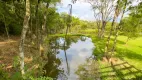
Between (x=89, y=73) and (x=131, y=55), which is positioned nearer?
(x=89, y=73)

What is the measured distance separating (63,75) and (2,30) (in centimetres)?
1586

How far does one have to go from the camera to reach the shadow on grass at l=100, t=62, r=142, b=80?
56.3ft

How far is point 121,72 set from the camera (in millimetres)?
18734

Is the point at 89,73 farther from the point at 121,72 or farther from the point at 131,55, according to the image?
the point at 131,55

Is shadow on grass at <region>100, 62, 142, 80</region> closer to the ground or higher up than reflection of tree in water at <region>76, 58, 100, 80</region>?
higher up

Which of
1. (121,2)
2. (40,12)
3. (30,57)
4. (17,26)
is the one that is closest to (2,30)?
(17,26)

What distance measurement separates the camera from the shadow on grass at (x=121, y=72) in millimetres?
17172

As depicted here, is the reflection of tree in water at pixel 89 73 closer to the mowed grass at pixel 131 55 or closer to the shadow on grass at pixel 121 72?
the shadow on grass at pixel 121 72

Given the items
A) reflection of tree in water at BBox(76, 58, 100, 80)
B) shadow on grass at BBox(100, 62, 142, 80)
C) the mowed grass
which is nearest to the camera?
shadow on grass at BBox(100, 62, 142, 80)

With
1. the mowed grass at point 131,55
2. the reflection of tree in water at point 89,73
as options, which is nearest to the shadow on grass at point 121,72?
the reflection of tree in water at point 89,73

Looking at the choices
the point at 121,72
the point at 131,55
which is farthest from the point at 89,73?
the point at 131,55

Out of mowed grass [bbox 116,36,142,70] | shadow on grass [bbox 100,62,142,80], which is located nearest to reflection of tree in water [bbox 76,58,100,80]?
shadow on grass [bbox 100,62,142,80]

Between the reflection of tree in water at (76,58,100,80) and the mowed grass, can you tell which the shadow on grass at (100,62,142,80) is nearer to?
the reflection of tree in water at (76,58,100,80)

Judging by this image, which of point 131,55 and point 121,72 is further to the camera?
point 131,55
